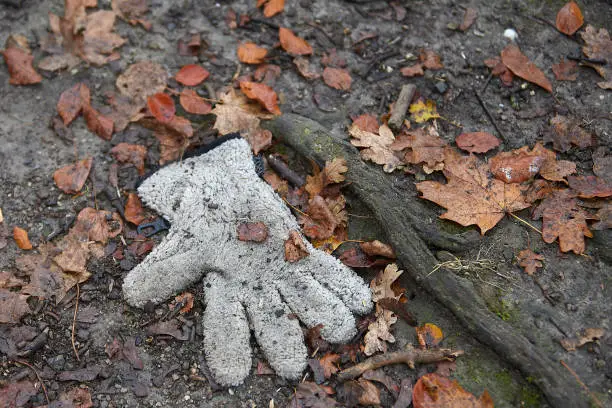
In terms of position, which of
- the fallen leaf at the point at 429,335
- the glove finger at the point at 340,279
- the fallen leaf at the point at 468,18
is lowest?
the fallen leaf at the point at 429,335

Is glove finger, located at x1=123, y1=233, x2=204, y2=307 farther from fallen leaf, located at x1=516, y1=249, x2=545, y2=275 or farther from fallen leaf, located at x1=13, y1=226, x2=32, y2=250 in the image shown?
fallen leaf, located at x1=516, y1=249, x2=545, y2=275

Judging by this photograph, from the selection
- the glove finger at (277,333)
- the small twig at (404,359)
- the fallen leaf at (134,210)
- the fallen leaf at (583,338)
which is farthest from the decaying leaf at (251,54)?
the fallen leaf at (583,338)

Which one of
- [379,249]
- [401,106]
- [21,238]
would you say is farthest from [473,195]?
[21,238]

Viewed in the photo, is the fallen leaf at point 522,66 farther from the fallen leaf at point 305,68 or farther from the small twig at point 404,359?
the small twig at point 404,359

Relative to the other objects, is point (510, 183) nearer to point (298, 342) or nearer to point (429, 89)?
point (429, 89)

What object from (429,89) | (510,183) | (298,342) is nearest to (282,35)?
(429,89)

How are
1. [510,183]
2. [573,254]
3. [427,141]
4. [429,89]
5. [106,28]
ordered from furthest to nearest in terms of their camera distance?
[106,28], [429,89], [427,141], [510,183], [573,254]

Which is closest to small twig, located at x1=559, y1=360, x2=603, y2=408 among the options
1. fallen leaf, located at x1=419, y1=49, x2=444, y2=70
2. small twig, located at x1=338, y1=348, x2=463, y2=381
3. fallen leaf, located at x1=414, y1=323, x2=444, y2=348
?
small twig, located at x1=338, y1=348, x2=463, y2=381
